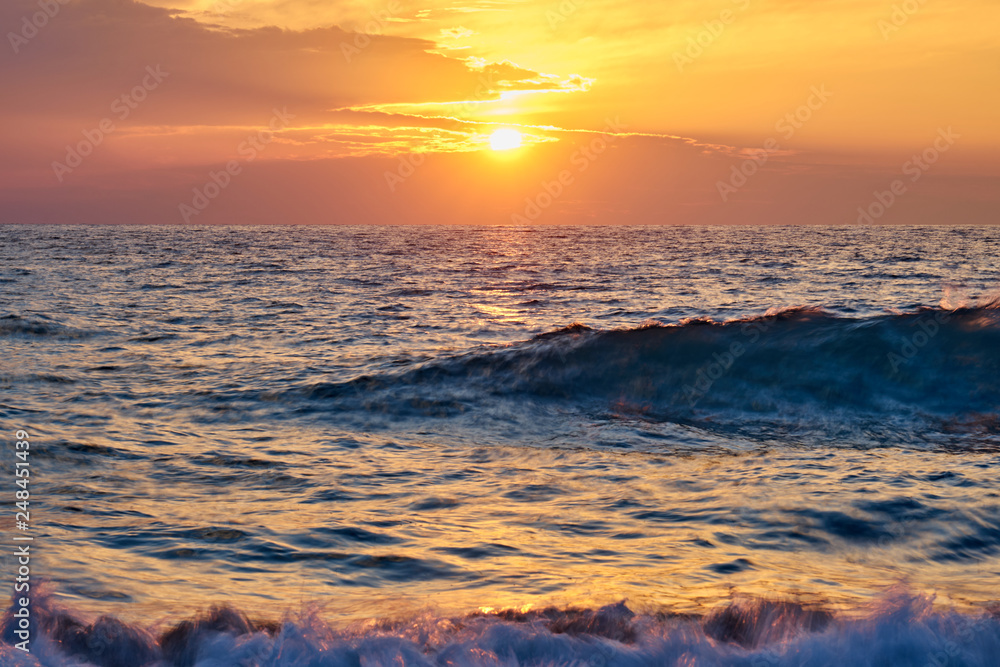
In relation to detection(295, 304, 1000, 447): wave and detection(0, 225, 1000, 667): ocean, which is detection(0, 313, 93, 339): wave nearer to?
detection(0, 225, 1000, 667): ocean

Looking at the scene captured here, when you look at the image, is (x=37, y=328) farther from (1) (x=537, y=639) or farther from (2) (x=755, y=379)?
(1) (x=537, y=639)

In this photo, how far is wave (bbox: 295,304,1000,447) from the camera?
11078mm

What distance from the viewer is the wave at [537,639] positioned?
375 centimetres

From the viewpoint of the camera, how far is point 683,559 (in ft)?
17.8

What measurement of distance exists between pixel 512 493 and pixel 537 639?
3.37 m

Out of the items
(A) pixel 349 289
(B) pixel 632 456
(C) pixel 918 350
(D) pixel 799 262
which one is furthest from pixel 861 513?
(D) pixel 799 262

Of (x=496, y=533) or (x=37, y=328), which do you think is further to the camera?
(x=37, y=328)

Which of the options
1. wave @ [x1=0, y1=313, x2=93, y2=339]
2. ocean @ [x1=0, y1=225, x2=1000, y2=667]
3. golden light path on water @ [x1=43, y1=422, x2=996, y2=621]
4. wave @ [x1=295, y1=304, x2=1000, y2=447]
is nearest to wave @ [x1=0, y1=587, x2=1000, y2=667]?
ocean @ [x1=0, y1=225, x2=1000, y2=667]

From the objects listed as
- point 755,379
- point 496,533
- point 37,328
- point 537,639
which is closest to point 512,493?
point 496,533

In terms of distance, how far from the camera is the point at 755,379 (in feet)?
42.7

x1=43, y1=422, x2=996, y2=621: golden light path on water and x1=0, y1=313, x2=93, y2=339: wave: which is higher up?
x1=0, y1=313, x2=93, y2=339: wave

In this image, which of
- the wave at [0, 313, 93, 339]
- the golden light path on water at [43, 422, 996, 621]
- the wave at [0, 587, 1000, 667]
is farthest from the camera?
the wave at [0, 313, 93, 339]

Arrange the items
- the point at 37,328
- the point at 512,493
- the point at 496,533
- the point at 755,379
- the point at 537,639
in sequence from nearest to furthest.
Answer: the point at 537,639 < the point at 496,533 < the point at 512,493 < the point at 755,379 < the point at 37,328

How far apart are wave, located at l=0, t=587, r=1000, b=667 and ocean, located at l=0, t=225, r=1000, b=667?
0.02 meters
